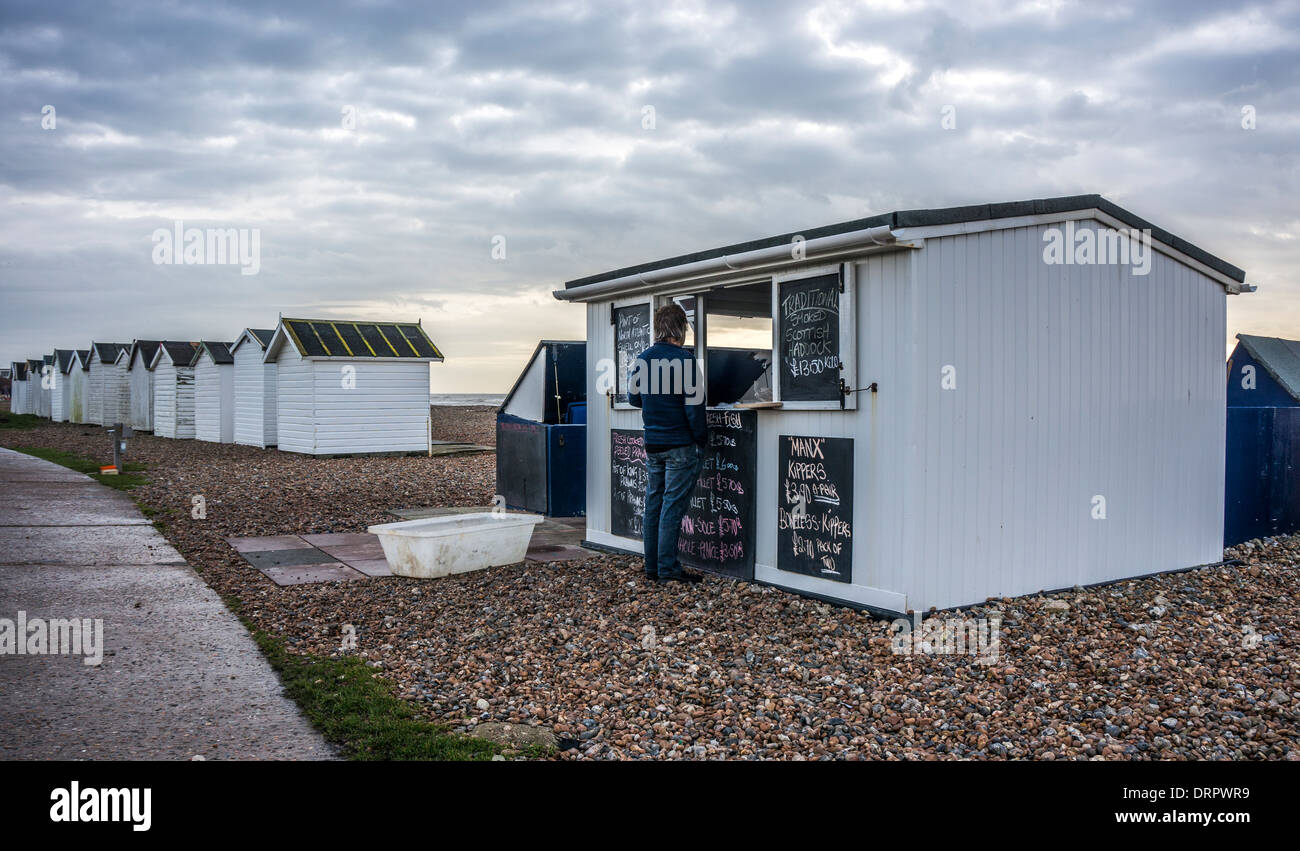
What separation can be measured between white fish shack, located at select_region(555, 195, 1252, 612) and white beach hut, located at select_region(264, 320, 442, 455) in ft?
47.7

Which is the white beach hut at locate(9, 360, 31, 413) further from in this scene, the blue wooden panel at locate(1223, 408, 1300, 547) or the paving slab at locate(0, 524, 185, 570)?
the blue wooden panel at locate(1223, 408, 1300, 547)

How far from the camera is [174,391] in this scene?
29.5 metres

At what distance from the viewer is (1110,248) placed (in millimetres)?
6770

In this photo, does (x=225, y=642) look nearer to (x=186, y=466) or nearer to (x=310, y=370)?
(x=186, y=466)

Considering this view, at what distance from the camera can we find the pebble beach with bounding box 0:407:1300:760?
3.98m

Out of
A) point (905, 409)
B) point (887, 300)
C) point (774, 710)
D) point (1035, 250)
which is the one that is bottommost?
point (774, 710)

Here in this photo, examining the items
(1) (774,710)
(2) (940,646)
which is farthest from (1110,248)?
(1) (774,710)

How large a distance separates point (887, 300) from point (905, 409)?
72cm

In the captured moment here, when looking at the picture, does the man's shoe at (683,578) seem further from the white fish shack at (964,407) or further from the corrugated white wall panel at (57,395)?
the corrugated white wall panel at (57,395)

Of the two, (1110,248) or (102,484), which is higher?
(1110,248)

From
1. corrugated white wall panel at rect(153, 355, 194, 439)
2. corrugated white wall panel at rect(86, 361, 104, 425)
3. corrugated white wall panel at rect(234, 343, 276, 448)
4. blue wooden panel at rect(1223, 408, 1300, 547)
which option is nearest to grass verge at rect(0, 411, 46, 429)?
corrugated white wall panel at rect(86, 361, 104, 425)

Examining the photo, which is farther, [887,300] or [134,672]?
[887,300]

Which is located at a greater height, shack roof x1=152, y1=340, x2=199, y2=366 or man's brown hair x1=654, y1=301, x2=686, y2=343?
shack roof x1=152, y1=340, x2=199, y2=366

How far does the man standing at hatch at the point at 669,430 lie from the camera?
664 centimetres
